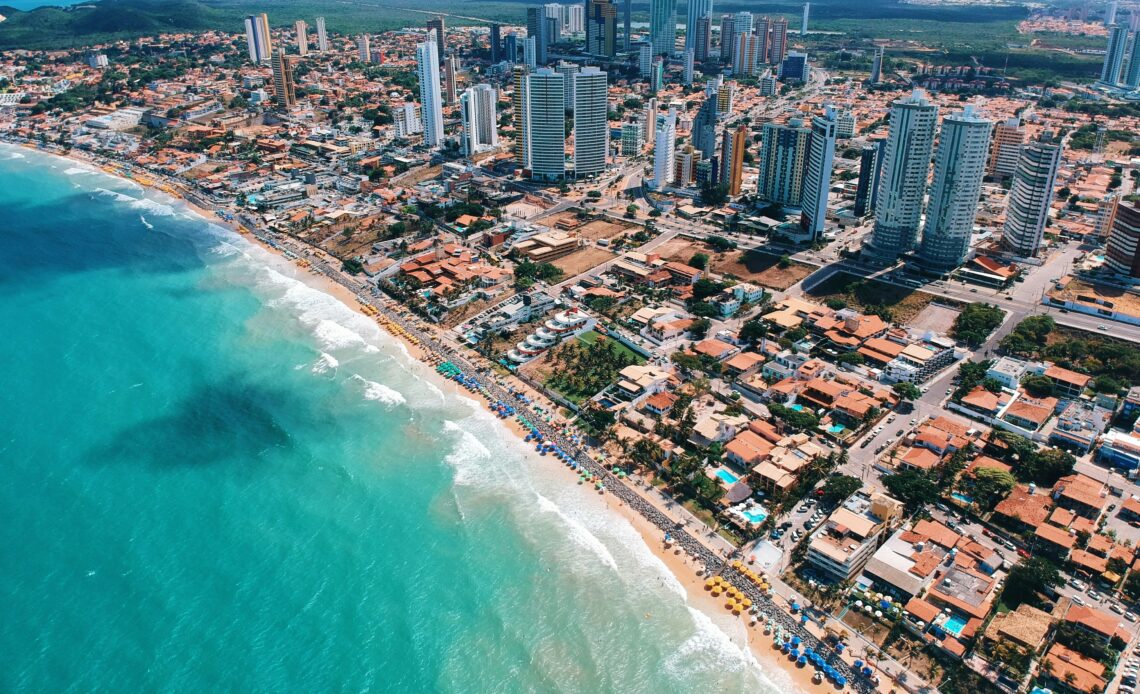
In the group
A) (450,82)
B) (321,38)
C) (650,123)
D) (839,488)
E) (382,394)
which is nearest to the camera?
(839,488)

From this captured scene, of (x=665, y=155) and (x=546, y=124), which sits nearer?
(x=665, y=155)

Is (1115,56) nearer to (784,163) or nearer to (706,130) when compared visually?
(706,130)

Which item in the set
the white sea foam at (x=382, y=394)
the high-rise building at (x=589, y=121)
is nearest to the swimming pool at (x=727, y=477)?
the white sea foam at (x=382, y=394)

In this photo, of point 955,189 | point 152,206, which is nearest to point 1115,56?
point 955,189

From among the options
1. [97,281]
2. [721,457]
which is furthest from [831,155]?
[97,281]

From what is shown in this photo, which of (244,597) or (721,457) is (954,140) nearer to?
(721,457)
